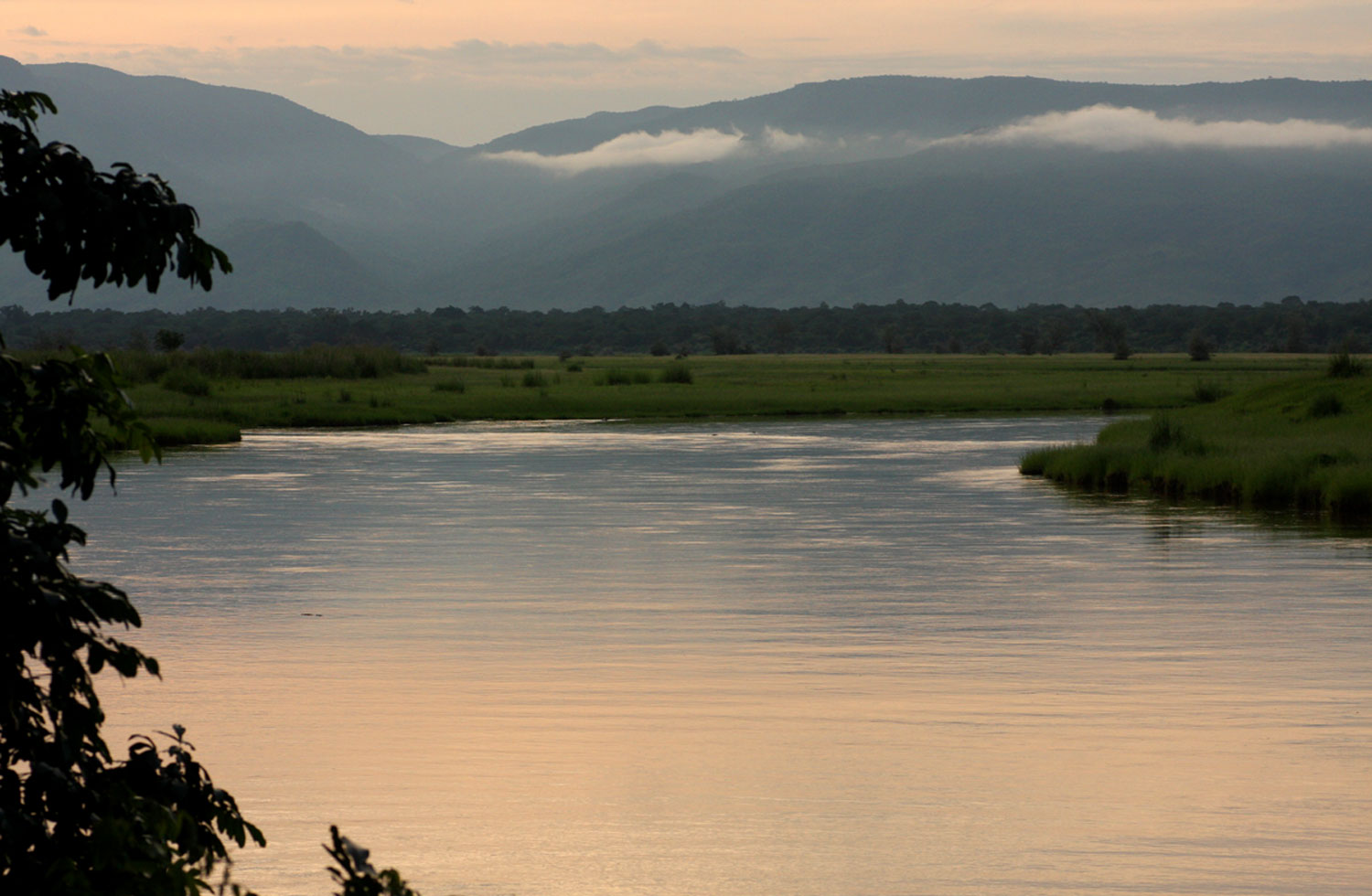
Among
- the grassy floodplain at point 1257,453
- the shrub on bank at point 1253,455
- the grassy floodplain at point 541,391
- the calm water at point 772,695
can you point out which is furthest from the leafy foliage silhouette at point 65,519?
the grassy floodplain at point 541,391

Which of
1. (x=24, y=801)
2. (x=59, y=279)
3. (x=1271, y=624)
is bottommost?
Result: (x=1271, y=624)

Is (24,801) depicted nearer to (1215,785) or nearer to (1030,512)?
(1215,785)

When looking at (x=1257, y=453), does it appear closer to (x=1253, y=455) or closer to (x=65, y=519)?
(x=1253, y=455)

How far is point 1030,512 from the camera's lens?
35.2m

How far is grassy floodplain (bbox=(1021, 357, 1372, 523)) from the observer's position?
35.4 meters

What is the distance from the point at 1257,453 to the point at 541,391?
159ft

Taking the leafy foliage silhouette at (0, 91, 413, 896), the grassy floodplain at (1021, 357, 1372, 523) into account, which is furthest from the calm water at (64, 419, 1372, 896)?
the leafy foliage silhouette at (0, 91, 413, 896)

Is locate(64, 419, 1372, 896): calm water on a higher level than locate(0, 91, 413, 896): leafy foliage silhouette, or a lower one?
lower

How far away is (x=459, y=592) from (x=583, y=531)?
8.12m

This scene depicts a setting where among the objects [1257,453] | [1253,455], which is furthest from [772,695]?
[1257,453]

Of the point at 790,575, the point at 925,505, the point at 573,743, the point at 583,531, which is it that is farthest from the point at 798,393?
the point at 573,743

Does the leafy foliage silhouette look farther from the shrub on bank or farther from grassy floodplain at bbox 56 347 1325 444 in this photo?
grassy floodplain at bbox 56 347 1325 444

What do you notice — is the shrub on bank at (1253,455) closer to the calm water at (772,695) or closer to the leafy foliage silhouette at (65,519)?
the calm water at (772,695)

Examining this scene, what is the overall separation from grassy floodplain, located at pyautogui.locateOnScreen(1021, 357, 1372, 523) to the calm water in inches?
115
